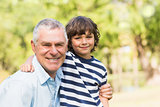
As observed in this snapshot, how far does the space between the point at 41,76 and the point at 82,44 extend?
1083mm

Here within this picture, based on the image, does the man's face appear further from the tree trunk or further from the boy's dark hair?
the tree trunk

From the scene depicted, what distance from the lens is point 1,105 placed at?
1959mm

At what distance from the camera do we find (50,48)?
225cm

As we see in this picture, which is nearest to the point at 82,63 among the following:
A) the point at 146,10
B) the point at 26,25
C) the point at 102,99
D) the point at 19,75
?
the point at 102,99

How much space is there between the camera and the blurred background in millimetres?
11789

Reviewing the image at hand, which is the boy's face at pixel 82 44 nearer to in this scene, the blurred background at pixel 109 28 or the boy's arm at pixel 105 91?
the boy's arm at pixel 105 91

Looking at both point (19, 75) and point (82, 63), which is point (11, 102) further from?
point (82, 63)

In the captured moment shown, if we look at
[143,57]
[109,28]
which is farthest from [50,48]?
[143,57]

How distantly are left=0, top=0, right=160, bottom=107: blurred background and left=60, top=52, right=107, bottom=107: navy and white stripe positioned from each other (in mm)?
6278

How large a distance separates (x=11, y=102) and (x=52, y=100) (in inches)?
18.2

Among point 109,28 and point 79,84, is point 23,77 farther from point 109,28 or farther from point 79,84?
point 109,28

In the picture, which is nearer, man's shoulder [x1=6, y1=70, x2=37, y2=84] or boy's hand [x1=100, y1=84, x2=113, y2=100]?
man's shoulder [x1=6, y1=70, x2=37, y2=84]

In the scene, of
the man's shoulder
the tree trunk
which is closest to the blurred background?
the tree trunk

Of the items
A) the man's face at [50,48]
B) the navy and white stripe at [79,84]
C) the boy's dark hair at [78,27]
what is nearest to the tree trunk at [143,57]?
the boy's dark hair at [78,27]
